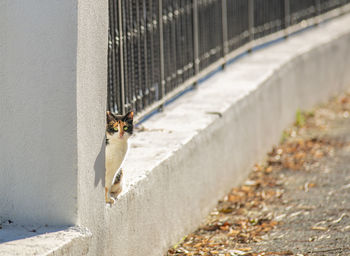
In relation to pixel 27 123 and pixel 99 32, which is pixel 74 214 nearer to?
pixel 27 123

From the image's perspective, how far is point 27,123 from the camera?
407cm

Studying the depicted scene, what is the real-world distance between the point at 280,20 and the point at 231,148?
475cm

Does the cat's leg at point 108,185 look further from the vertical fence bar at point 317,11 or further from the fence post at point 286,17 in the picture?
the vertical fence bar at point 317,11

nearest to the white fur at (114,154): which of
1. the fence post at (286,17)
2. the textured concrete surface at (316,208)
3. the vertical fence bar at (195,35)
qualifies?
the textured concrete surface at (316,208)

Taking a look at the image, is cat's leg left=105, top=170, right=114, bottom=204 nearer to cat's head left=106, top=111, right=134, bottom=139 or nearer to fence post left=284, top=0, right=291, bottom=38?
cat's head left=106, top=111, right=134, bottom=139

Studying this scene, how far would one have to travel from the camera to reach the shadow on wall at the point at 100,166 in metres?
4.42

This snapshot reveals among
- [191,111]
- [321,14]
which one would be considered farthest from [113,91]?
[321,14]

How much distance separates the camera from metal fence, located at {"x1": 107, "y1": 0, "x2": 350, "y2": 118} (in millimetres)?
6086

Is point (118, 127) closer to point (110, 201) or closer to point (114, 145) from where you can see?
point (114, 145)

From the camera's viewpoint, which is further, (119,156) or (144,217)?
(144,217)

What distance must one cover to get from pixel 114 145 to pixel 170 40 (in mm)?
3145

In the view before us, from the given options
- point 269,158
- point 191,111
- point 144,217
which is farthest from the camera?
point 269,158

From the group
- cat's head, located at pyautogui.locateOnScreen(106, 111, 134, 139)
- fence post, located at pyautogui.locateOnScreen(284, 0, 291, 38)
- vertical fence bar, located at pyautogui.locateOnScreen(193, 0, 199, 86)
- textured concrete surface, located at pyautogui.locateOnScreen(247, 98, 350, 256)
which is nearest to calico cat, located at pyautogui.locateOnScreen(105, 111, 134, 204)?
cat's head, located at pyautogui.locateOnScreen(106, 111, 134, 139)

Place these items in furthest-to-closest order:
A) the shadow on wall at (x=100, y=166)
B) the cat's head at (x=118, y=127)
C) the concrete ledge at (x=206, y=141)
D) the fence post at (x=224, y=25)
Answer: the fence post at (x=224, y=25) → the concrete ledge at (x=206, y=141) → the cat's head at (x=118, y=127) → the shadow on wall at (x=100, y=166)
